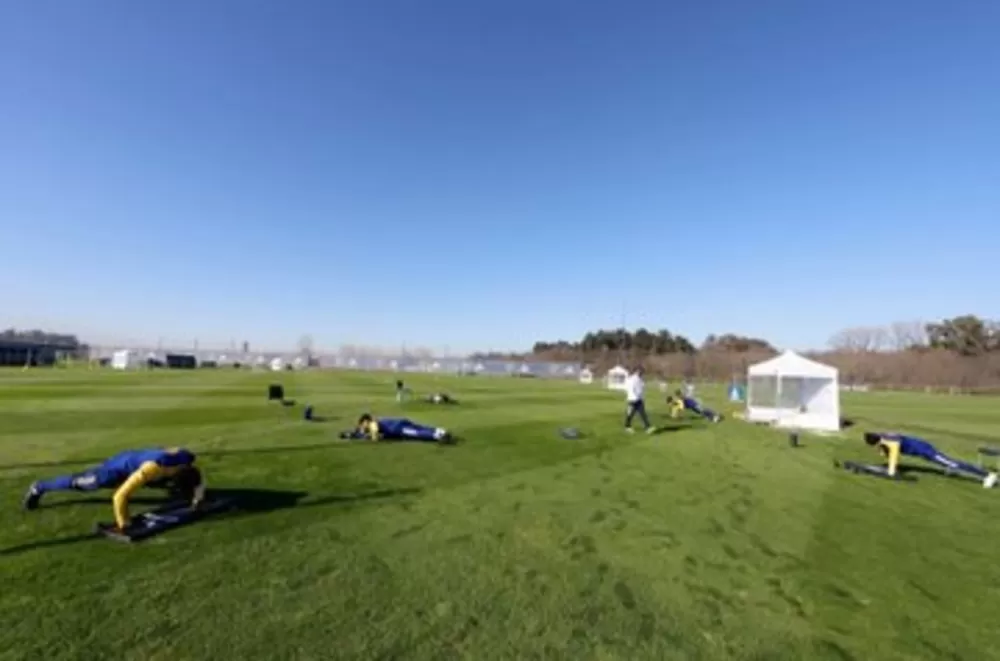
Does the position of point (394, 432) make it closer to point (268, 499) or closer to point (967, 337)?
point (268, 499)

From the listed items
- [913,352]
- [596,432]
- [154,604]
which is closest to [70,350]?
[596,432]

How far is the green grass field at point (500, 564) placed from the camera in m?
5.46

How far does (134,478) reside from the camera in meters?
7.50

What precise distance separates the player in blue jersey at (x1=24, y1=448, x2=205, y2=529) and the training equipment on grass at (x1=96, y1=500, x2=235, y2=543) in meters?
0.11

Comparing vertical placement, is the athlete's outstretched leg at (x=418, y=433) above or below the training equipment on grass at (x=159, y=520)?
above

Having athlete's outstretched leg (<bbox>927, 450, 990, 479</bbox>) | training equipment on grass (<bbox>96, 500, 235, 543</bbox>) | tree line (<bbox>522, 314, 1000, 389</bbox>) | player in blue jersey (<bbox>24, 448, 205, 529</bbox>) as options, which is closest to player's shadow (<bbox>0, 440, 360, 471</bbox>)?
player in blue jersey (<bbox>24, 448, 205, 529</bbox>)

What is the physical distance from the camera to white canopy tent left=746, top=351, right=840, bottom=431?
27.2 m

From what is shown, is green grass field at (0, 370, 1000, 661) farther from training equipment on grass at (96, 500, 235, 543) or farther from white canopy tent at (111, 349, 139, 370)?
white canopy tent at (111, 349, 139, 370)

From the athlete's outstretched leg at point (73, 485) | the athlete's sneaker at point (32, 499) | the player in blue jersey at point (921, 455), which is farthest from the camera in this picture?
the player in blue jersey at point (921, 455)

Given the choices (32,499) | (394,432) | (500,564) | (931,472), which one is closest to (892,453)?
(931,472)

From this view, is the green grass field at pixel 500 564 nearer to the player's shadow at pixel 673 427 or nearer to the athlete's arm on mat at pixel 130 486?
the athlete's arm on mat at pixel 130 486

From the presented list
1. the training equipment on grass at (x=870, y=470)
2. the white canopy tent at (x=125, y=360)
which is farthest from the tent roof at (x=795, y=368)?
the white canopy tent at (x=125, y=360)

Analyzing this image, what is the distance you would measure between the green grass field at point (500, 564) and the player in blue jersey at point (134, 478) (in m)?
0.32

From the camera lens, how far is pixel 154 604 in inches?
224
